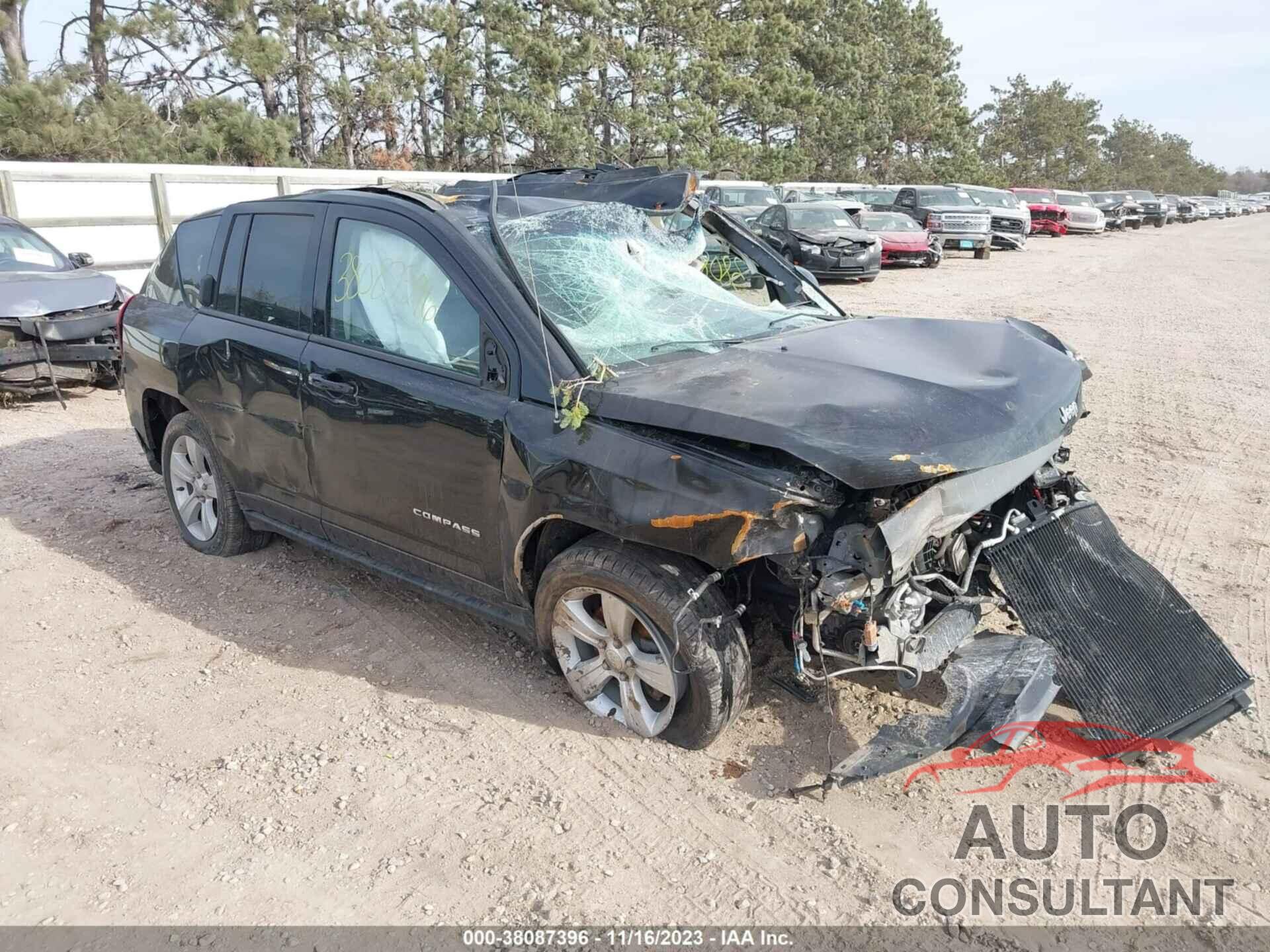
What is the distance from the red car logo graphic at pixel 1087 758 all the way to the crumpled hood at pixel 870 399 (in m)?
1.02

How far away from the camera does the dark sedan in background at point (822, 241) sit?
18.3 meters

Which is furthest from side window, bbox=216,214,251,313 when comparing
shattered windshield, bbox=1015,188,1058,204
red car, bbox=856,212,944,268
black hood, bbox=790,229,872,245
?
shattered windshield, bbox=1015,188,1058,204

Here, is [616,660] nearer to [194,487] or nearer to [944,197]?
[194,487]

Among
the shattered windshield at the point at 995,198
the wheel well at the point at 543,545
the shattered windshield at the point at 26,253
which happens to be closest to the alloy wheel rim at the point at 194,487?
the wheel well at the point at 543,545

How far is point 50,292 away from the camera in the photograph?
8547 mm

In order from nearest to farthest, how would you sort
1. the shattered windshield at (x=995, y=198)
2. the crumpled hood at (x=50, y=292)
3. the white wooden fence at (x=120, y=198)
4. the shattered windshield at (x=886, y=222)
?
1. the crumpled hood at (x=50, y=292)
2. the white wooden fence at (x=120, y=198)
3. the shattered windshield at (x=886, y=222)
4. the shattered windshield at (x=995, y=198)

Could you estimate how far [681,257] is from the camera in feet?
14.1

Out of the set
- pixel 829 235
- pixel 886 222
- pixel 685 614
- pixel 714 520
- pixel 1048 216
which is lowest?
pixel 685 614

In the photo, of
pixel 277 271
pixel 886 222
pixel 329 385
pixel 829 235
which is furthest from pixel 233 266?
pixel 886 222

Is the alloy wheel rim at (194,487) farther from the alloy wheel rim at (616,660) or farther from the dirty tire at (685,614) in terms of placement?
the dirty tire at (685,614)

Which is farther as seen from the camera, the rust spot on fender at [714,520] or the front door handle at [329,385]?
the front door handle at [329,385]

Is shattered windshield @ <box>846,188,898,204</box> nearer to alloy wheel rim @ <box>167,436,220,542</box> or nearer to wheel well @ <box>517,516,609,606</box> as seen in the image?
alloy wheel rim @ <box>167,436,220,542</box>

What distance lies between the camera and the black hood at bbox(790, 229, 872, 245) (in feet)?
60.6

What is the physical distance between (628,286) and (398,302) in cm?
95
